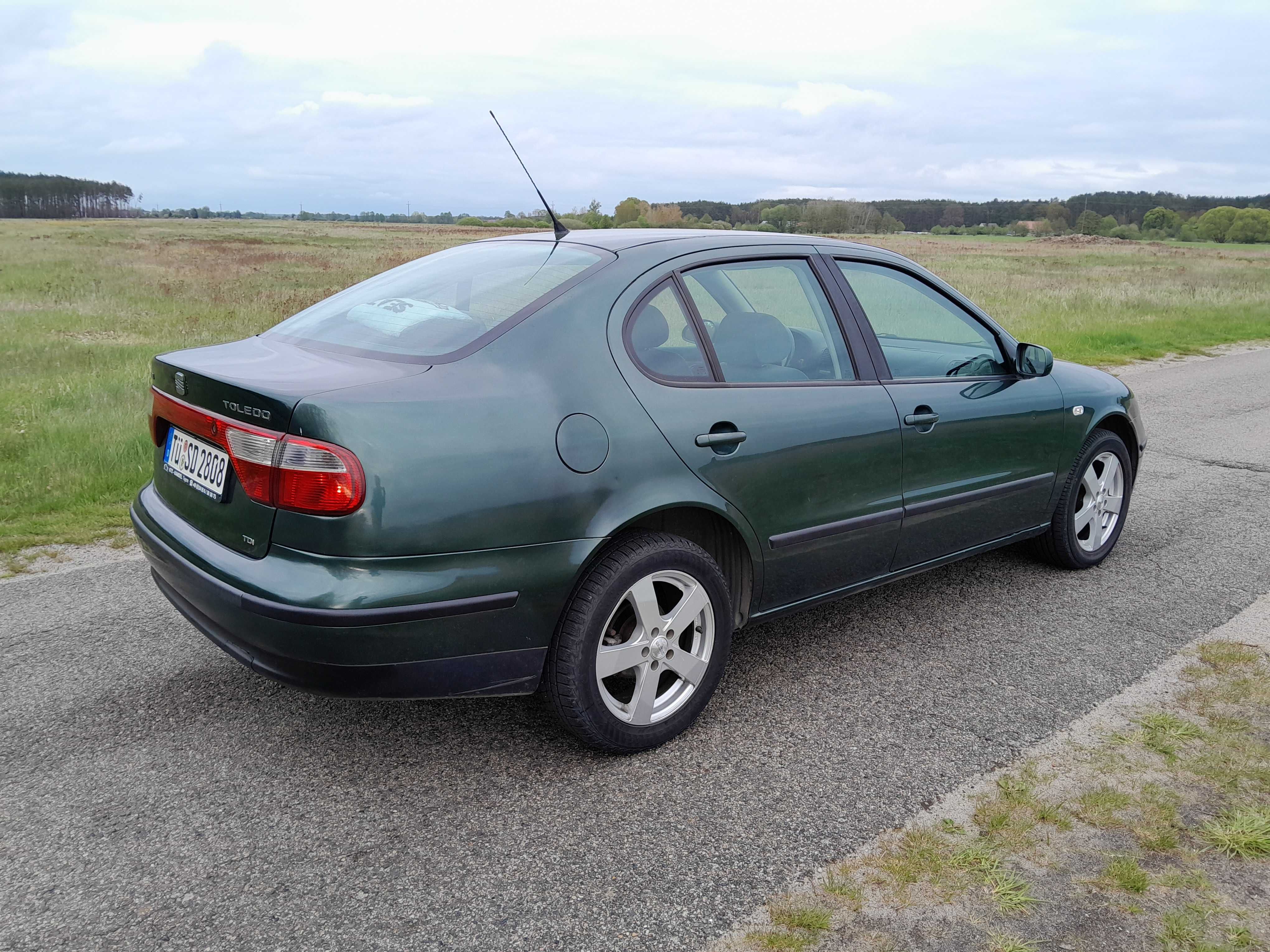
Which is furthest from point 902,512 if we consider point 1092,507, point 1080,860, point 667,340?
point 1092,507

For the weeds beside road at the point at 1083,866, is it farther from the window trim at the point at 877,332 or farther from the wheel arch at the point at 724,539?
the window trim at the point at 877,332

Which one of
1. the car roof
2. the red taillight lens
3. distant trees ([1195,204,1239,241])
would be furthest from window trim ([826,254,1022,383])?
distant trees ([1195,204,1239,241])

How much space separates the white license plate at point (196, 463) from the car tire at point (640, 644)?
105cm

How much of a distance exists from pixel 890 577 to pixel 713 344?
48.5 inches

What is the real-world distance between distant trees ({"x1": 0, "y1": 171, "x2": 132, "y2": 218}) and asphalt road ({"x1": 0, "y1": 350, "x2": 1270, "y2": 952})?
118838mm

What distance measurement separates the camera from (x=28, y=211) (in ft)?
353

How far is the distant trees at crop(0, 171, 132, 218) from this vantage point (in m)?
106

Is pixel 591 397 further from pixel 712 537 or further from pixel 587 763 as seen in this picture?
pixel 587 763

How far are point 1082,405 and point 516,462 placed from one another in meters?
3.00

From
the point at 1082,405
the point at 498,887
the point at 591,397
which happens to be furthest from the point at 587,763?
the point at 1082,405

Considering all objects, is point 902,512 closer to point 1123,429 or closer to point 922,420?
point 922,420

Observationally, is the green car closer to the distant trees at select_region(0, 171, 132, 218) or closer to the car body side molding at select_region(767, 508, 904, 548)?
the car body side molding at select_region(767, 508, 904, 548)

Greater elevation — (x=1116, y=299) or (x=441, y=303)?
(x=1116, y=299)

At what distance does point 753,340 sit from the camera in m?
3.35
